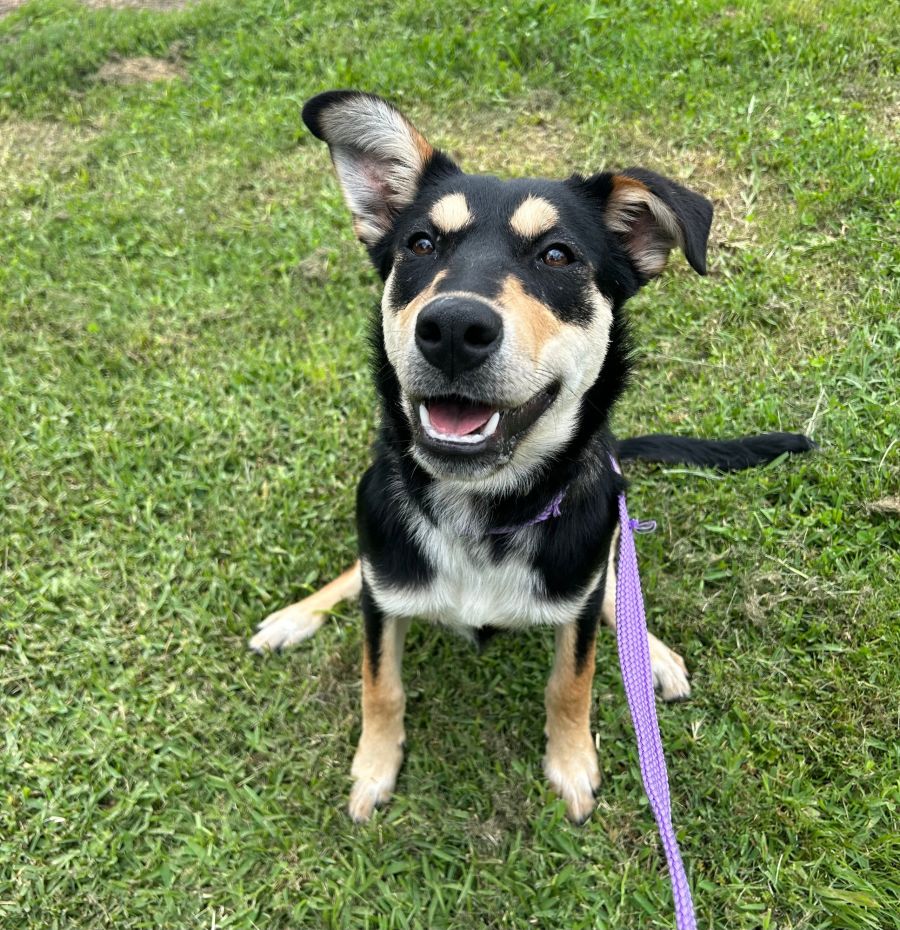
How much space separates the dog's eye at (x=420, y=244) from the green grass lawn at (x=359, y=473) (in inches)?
59.7

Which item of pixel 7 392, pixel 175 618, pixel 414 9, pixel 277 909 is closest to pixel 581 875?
pixel 277 909

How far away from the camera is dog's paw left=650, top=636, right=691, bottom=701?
3023mm

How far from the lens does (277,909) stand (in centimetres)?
262

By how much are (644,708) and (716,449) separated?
1470 millimetres

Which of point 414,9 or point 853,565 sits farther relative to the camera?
point 414,9

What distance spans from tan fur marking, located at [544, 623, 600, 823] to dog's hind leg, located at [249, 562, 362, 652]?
A: 38.2 inches

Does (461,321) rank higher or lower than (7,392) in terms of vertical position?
higher

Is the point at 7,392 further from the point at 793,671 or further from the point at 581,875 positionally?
the point at 793,671

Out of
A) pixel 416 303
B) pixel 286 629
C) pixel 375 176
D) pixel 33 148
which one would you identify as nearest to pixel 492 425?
pixel 416 303

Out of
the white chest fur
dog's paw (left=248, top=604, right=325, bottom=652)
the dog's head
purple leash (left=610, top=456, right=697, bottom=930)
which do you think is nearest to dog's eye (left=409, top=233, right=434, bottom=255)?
the dog's head

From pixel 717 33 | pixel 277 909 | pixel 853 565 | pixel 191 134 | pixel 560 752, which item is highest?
pixel 717 33

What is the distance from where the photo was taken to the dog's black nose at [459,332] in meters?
1.96

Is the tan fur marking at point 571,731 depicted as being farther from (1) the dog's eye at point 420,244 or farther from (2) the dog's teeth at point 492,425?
(1) the dog's eye at point 420,244

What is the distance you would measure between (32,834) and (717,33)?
6.18m
